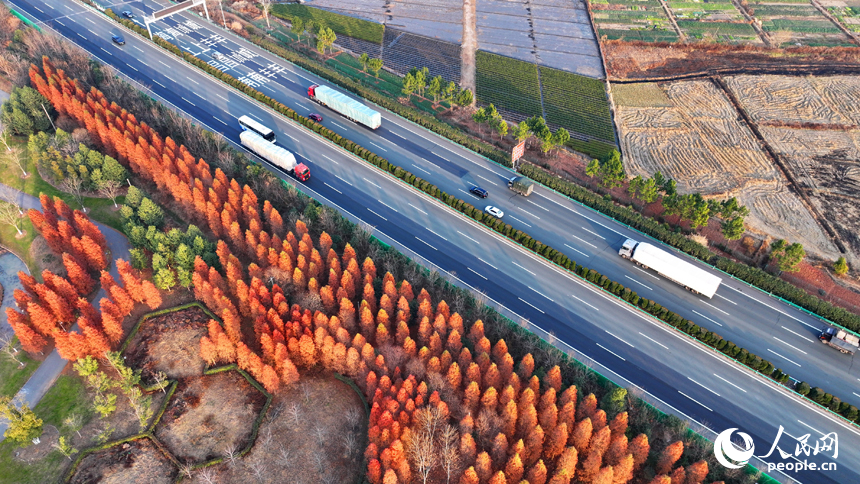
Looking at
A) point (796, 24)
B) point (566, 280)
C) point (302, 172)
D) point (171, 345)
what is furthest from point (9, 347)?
point (796, 24)

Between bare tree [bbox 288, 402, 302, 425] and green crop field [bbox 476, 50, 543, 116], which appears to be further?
green crop field [bbox 476, 50, 543, 116]

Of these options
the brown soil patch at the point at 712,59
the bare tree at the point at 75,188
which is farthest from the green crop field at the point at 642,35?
the bare tree at the point at 75,188

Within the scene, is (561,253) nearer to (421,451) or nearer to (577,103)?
(421,451)

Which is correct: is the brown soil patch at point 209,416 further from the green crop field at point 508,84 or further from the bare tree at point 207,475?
the green crop field at point 508,84

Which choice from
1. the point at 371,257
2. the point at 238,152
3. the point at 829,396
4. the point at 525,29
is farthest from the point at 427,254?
the point at 525,29

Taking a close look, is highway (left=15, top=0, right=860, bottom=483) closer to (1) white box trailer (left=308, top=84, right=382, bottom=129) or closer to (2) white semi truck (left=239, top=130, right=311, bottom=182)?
(1) white box trailer (left=308, top=84, right=382, bottom=129)

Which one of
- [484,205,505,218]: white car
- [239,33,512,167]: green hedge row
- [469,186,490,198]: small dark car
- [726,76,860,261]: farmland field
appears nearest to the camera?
[484,205,505,218]: white car

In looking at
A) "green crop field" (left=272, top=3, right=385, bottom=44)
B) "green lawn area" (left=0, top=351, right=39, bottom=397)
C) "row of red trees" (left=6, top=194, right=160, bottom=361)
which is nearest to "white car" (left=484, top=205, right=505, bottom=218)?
"row of red trees" (left=6, top=194, right=160, bottom=361)
